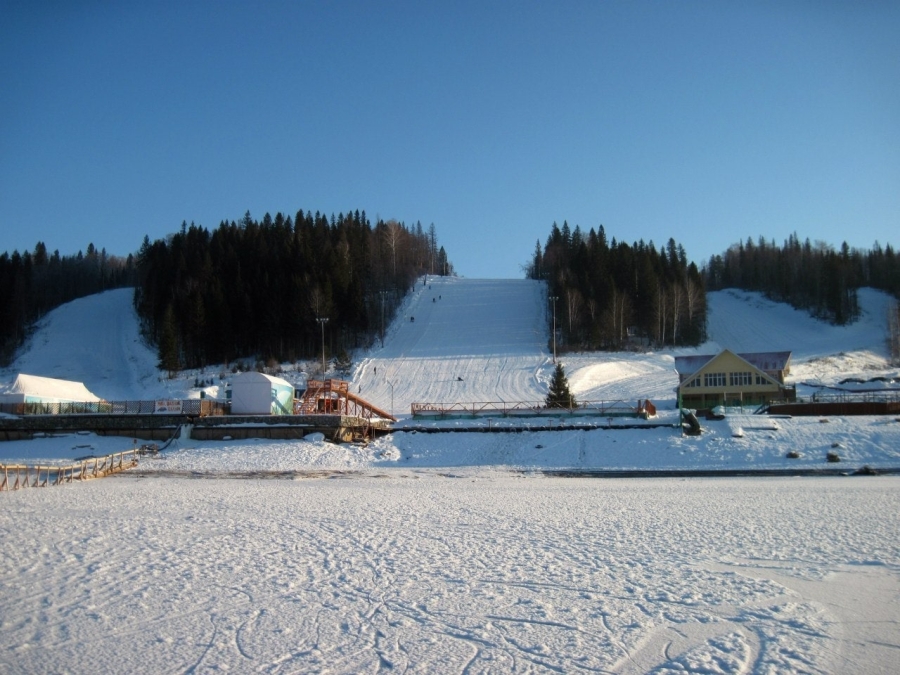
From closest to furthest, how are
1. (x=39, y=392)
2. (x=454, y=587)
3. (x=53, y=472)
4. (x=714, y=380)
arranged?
(x=454, y=587)
(x=53, y=472)
(x=39, y=392)
(x=714, y=380)

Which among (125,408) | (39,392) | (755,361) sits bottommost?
(125,408)

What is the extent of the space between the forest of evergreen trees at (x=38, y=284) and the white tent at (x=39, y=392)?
101ft

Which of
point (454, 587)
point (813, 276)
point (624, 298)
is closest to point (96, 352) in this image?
point (624, 298)

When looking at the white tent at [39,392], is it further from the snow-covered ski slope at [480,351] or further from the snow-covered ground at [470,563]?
the snow-covered ground at [470,563]

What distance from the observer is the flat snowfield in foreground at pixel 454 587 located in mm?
6965

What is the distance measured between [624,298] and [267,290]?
4025 cm

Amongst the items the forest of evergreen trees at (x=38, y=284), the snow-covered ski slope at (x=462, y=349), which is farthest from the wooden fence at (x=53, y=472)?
the forest of evergreen trees at (x=38, y=284)

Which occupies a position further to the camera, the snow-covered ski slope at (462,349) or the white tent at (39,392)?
the snow-covered ski slope at (462,349)

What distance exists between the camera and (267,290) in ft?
248

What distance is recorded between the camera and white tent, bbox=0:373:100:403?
4247 cm

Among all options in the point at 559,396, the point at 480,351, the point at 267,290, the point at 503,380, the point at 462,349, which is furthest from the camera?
the point at 267,290

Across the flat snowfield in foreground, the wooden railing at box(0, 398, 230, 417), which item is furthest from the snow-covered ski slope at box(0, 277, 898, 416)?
the flat snowfield in foreground

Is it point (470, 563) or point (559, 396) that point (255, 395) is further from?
point (470, 563)

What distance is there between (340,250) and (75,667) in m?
76.6
